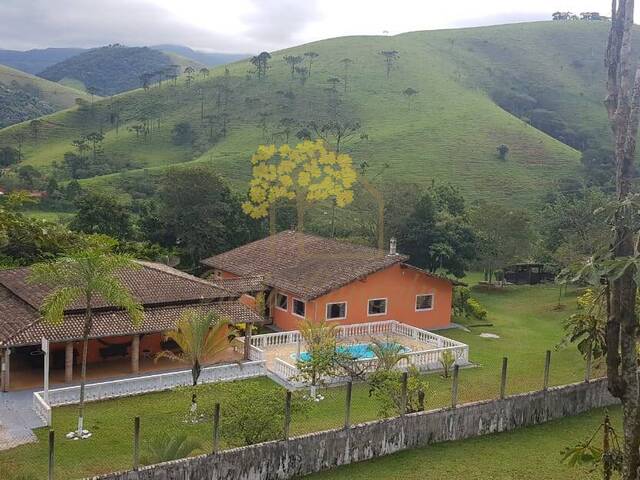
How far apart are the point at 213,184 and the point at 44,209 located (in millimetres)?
28242

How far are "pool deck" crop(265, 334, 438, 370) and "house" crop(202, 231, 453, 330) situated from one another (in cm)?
115

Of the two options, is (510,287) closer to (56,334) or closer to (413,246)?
(413,246)

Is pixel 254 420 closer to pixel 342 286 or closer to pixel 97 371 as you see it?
pixel 97 371

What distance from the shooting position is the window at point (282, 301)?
27.3 metres

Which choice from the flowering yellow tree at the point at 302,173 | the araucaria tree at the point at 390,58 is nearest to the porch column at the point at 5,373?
the flowering yellow tree at the point at 302,173

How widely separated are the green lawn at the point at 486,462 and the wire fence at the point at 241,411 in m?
0.94

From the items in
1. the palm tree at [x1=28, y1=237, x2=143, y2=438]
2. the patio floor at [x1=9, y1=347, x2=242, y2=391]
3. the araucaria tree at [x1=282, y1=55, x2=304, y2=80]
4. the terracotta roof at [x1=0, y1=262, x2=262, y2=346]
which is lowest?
the patio floor at [x1=9, y1=347, x2=242, y2=391]

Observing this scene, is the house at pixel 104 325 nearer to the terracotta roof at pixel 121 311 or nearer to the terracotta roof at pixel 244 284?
the terracotta roof at pixel 121 311

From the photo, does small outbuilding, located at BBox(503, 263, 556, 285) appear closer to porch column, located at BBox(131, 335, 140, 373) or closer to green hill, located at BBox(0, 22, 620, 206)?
green hill, located at BBox(0, 22, 620, 206)

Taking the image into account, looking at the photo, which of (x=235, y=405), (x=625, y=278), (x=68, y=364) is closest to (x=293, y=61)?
(x=68, y=364)

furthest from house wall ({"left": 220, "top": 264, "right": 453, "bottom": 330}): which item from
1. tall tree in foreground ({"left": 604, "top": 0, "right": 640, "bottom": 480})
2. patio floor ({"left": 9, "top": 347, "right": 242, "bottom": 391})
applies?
tall tree in foreground ({"left": 604, "top": 0, "right": 640, "bottom": 480})

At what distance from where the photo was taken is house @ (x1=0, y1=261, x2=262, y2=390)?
59.8 feet

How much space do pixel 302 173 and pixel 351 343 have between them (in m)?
6.70

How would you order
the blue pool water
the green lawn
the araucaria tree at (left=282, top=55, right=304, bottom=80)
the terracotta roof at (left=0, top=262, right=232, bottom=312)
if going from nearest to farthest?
the green lawn
the terracotta roof at (left=0, top=262, right=232, bottom=312)
the blue pool water
the araucaria tree at (left=282, top=55, right=304, bottom=80)
